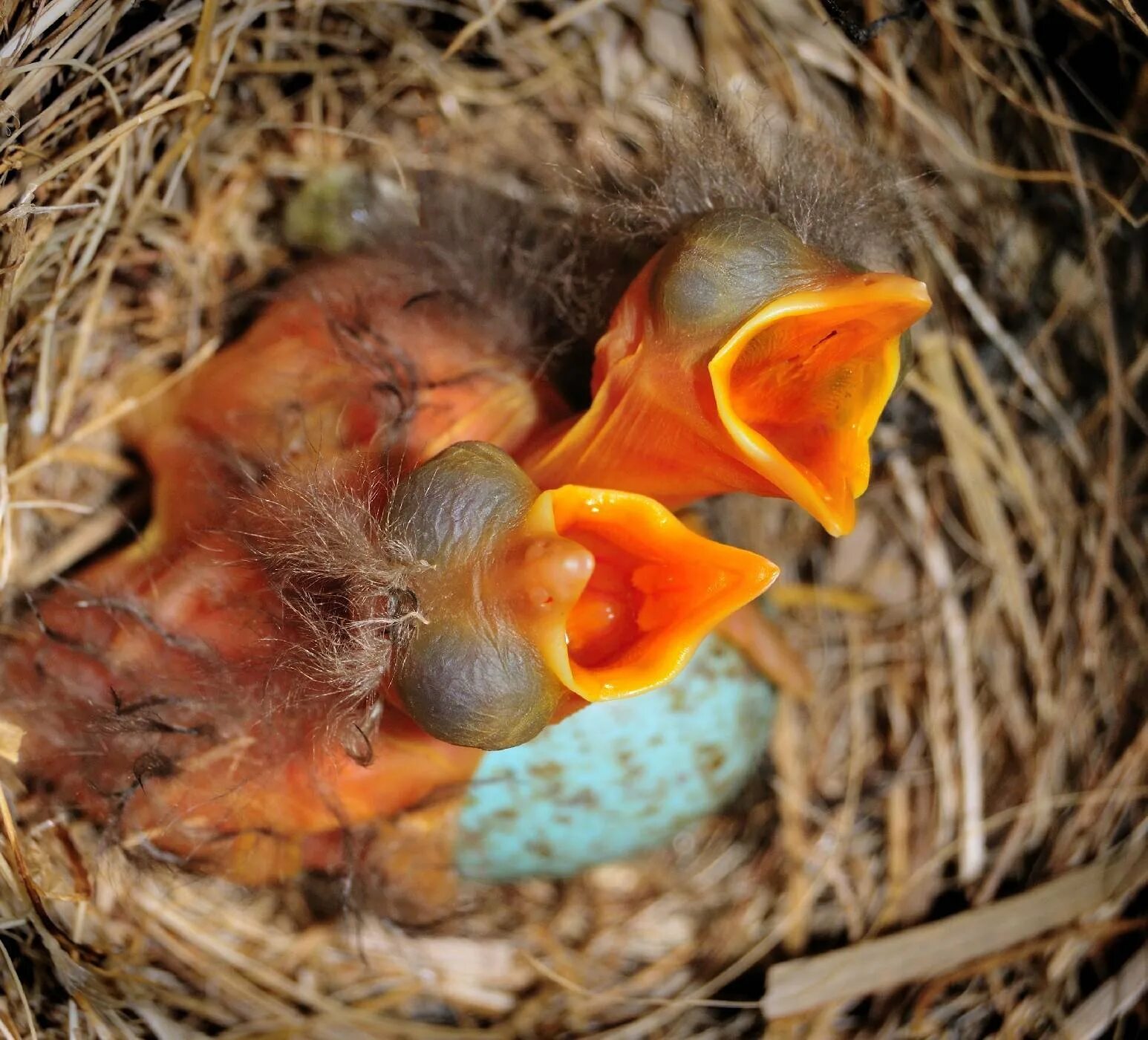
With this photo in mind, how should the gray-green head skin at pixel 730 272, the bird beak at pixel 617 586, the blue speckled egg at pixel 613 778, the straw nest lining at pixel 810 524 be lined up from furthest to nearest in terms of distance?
1. the straw nest lining at pixel 810 524
2. the blue speckled egg at pixel 613 778
3. the gray-green head skin at pixel 730 272
4. the bird beak at pixel 617 586

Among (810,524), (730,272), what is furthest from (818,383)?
(810,524)

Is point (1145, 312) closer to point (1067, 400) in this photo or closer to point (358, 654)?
point (1067, 400)

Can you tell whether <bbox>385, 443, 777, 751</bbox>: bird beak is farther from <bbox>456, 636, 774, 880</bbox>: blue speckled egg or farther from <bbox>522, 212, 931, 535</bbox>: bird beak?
<bbox>456, 636, 774, 880</bbox>: blue speckled egg

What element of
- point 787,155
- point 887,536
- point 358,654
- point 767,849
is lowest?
point 767,849

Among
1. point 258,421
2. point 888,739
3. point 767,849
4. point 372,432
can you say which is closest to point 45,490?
point 258,421

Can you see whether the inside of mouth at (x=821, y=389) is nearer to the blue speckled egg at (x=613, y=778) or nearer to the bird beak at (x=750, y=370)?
the bird beak at (x=750, y=370)

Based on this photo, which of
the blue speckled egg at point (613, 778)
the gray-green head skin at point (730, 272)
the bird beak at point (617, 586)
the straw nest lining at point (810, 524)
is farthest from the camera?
the straw nest lining at point (810, 524)

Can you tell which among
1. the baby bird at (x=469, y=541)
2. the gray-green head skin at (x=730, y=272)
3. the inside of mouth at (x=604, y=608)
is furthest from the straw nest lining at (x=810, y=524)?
the inside of mouth at (x=604, y=608)
